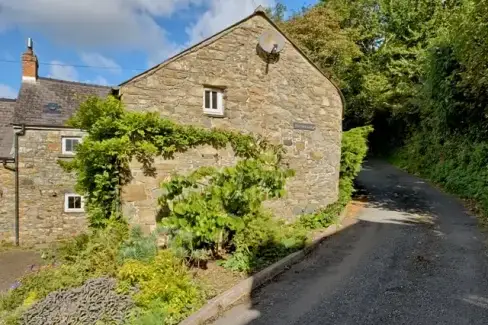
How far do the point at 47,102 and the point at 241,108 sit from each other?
11.5 m

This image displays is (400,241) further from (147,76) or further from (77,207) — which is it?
(77,207)

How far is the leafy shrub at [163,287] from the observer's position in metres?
5.10

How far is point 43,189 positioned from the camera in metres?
15.7

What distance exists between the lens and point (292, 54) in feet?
34.2

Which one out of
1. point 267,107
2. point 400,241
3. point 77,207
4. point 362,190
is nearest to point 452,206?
point 362,190

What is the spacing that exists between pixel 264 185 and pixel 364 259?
2.64 metres

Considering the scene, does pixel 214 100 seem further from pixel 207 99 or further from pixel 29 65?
pixel 29 65

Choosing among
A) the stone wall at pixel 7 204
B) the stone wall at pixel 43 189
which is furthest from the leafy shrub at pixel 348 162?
the stone wall at pixel 7 204

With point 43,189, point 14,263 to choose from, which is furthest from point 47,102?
point 14,263

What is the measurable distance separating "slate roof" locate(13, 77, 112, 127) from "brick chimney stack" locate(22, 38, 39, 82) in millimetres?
269

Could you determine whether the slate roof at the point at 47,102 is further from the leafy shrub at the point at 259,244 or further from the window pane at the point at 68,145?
the leafy shrub at the point at 259,244

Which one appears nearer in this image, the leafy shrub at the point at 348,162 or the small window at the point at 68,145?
the leafy shrub at the point at 348,162

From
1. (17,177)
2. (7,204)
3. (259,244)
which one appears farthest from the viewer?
(7,204)

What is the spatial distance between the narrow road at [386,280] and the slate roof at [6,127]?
14.5 m
